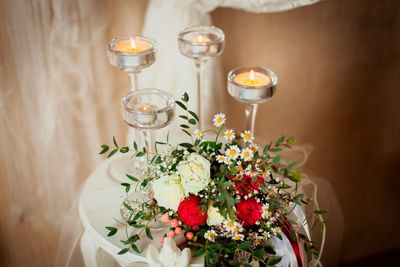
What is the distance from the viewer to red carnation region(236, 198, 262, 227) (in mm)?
955

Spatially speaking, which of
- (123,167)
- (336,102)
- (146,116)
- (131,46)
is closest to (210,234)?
(146,116)

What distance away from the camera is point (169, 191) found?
97cm

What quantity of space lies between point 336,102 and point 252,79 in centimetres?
92

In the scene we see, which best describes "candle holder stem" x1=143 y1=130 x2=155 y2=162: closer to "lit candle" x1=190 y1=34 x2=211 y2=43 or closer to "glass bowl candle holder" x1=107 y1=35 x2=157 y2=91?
"glass bowl candle holder" x1=107 y1=35 x2=157 y2=91

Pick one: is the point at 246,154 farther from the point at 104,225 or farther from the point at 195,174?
the point at 104,225

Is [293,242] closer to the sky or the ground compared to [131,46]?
closer to the ground

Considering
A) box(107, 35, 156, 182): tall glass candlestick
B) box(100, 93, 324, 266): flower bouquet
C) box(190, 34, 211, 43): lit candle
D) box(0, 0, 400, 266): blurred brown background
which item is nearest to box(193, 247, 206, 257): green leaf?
box(100, 93, 324, 266): flower bouquet

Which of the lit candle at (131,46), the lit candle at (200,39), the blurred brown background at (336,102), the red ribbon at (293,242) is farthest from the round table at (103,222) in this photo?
the blurred brown background at (336,102)

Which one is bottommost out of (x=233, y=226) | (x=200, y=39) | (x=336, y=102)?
(x=336, y=102)

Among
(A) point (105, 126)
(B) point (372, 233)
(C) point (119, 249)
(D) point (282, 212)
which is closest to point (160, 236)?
(C) point (119, 249)

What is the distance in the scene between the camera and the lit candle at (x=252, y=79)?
121cm

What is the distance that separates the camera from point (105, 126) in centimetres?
187

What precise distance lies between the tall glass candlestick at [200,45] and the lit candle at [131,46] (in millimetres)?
105

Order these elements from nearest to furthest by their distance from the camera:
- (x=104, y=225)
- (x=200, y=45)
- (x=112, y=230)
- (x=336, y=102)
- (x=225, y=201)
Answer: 1. (x=225, y=201)
2. (x=112, y=230)
3. (x=104, y=225)
4. (x=200, y=45)
5. (x=336, y=102)
